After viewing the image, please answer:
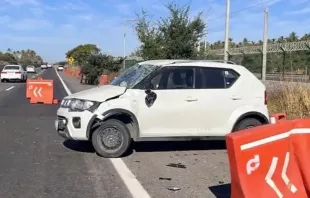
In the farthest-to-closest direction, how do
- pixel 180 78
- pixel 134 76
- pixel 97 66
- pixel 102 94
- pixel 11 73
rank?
pixel 11 73, pixel 97 66, pixel 134 76, pixel 180 78, pixel 102 94

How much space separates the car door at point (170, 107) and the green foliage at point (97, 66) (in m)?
28.0

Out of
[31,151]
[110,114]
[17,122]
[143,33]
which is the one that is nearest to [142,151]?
[110,114]

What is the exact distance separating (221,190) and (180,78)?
116 inches

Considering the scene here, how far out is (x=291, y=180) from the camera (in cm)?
528

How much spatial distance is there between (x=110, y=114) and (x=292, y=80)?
7.88 m

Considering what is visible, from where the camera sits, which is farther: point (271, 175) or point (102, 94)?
point (102, 94)

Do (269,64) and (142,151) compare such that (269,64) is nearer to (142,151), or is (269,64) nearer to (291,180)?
(142,151)

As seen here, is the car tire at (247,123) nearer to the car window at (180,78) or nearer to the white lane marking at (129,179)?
the car window at (180,78)

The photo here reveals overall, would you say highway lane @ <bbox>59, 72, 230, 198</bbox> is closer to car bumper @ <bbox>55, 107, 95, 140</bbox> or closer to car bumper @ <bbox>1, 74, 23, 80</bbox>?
car bumper @ <bbox>55, 107, 95, 140</bbox>

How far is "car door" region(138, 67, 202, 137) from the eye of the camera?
28.0 ft

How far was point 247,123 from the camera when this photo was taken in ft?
29.8

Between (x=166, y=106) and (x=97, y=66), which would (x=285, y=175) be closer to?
(x=166, y=106)

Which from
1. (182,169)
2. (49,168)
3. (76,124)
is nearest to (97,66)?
(76,124)

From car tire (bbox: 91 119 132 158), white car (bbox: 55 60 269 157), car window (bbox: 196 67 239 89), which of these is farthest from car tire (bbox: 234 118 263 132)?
car tire (bbox: 91 119 132 158)
